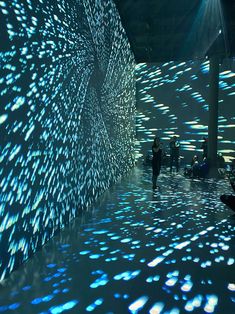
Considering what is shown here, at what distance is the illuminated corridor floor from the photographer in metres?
2.13

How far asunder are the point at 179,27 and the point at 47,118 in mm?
6246

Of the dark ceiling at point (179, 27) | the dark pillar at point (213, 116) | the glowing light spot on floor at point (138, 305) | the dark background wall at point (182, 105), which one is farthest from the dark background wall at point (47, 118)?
the dark background wall at point (182, 105)

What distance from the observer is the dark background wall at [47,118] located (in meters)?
2.43

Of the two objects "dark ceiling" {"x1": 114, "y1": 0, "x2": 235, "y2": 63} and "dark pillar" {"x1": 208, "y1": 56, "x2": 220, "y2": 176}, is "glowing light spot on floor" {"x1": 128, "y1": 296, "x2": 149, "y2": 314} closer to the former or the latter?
"dark ceiling" {"x1": 114, "y1": 0, "x2": 235, "y2": 63}

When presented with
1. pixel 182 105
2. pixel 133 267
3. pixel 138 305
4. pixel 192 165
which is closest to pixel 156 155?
pixel 192 165

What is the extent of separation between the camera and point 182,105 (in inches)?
436

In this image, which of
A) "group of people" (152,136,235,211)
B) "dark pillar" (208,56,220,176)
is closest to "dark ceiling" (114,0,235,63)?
"dark pillar" (208,56,220,176)

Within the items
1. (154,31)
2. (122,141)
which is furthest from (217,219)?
(154,31)

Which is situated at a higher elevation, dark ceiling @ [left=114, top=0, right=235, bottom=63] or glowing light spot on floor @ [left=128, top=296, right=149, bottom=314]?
dark ceiling @ [left=114, top=0, right=235, bottom=63]

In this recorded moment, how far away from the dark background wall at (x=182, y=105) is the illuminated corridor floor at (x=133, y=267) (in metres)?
6.27

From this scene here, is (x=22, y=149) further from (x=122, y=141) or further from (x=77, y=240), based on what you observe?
(x=122, y=141)

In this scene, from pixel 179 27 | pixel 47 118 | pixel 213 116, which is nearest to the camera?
pixel 47 118

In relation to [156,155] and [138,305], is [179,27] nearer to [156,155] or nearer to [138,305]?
[156,155]

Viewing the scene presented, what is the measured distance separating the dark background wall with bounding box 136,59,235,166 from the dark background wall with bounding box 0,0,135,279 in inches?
231
